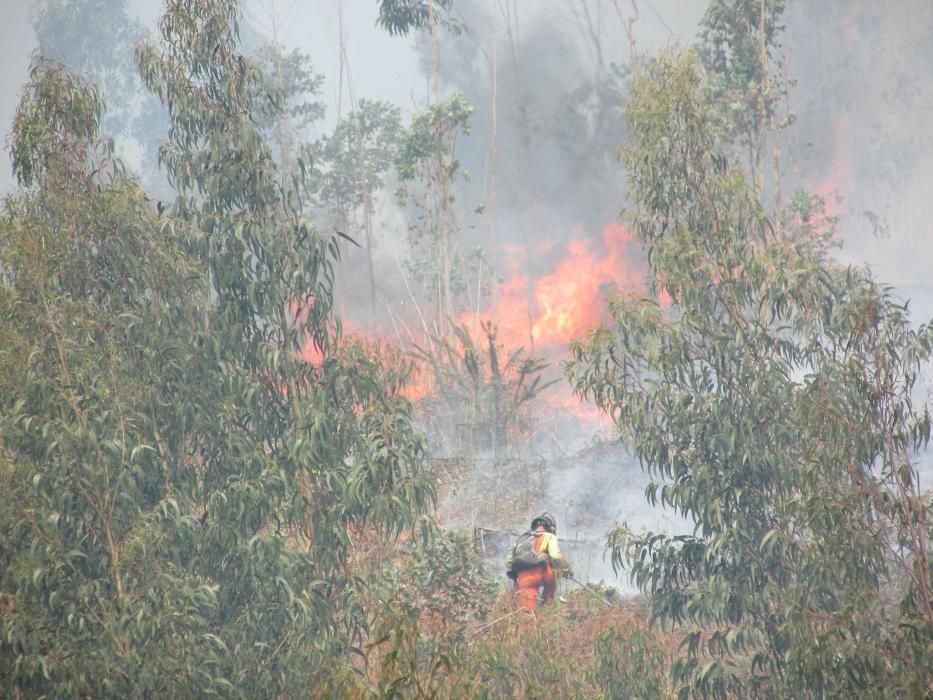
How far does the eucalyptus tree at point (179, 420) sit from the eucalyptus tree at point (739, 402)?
2.36 meters

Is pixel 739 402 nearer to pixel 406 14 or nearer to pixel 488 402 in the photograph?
pixel 488 402

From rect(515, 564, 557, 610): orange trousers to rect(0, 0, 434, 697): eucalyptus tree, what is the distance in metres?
5.37

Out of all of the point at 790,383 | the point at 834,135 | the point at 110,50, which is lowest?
the point at 790,383

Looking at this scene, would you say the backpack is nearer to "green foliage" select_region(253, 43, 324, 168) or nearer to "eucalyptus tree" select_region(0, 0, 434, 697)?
→ "eucalyptus tree" select_region(0, 0, 434, 697)

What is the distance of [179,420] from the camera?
34.6 ft

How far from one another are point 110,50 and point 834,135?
1209 inches

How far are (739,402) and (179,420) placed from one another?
197 inches

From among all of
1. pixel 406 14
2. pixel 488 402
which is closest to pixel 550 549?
pixel 488 402

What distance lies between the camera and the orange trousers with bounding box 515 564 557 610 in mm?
16234

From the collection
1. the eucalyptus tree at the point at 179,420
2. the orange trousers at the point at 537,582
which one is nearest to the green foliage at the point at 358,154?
the orange trousers at the point at 537,582

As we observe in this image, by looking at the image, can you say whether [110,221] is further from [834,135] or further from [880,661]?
[834,135]

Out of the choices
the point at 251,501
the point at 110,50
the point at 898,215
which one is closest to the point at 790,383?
the point at 251,501

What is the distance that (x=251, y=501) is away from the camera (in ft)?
33.6

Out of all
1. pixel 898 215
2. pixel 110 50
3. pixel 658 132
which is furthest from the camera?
pixel 110 50
